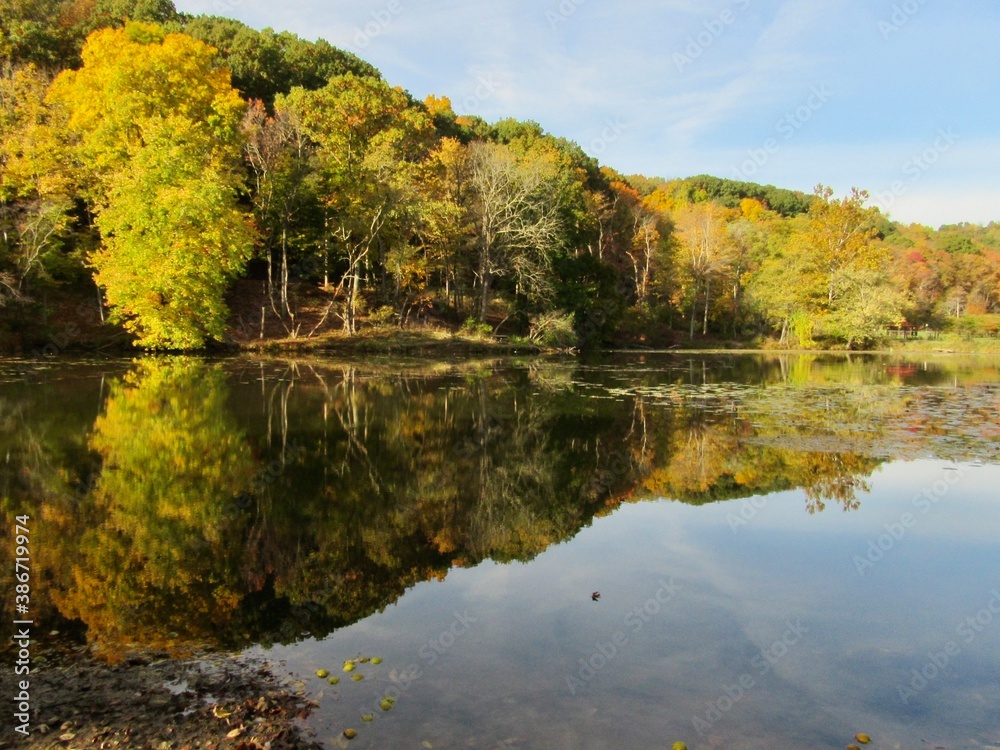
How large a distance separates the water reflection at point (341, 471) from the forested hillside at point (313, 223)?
943 centimetres

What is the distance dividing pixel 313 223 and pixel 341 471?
107 ft

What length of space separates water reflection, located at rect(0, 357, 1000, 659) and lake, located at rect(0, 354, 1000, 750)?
6cm

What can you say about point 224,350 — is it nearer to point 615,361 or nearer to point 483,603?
point 615,361

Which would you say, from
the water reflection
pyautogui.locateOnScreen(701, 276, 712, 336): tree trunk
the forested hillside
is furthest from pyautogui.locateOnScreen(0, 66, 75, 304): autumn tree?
pyautogui.locateOnScreen(701, 276, 712, 336): tree trunk

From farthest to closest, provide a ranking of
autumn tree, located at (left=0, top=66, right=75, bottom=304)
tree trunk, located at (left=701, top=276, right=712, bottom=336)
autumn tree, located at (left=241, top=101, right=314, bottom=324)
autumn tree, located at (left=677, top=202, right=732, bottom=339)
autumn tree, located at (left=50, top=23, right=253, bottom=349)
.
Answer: tree trunk, located at (left=701, top=276, right=712, bottom=336) < autumn tree, located at (left=677, top=202, right=732, bottom=339) < autumn tree, located at (left=241, top=101, right=314, bottom=324) < autumn tree, located at (left=0, top=66, right=75, bottom=304) < autumn tree, located at (left=50, top=23, right=253, bottom=349)

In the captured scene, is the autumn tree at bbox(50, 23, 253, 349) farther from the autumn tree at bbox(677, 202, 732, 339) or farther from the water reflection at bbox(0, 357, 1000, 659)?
the autumn tree at bbox(677, 202, 732, 339)

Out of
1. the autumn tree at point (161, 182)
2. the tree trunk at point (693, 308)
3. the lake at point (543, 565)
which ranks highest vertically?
the autumn tree at point (161, 182)

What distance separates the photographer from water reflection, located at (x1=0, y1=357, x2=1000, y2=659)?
258 inches

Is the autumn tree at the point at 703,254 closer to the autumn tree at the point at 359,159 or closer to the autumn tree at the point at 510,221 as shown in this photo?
the autumn tree at the point at 510,221

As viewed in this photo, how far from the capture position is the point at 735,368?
3612cm

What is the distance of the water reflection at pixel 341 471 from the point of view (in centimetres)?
656

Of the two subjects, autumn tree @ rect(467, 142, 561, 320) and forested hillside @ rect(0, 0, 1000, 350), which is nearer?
forested hillside @ rect(0, 0, 1000, 350)

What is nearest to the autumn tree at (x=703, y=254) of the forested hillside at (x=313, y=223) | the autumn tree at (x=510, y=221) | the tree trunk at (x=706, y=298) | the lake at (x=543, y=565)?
the tree trunk at (x=706, y=298)

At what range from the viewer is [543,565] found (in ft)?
25.5
